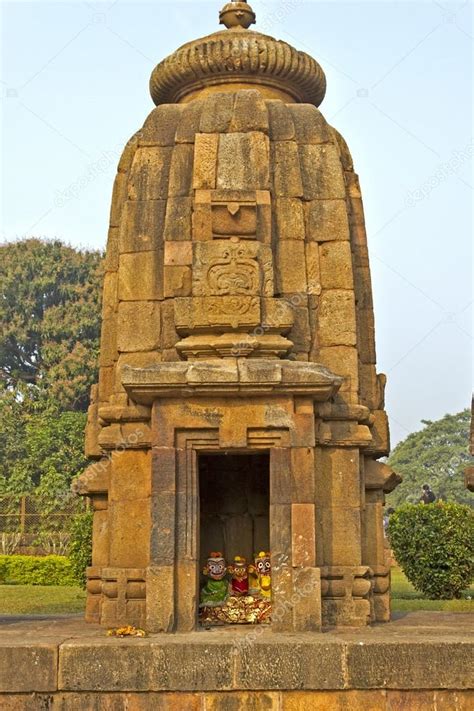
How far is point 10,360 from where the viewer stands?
36125 mm

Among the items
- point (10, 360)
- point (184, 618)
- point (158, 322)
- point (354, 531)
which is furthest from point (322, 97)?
point (10, 360)

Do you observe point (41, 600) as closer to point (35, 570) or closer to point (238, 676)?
point (35, 570)

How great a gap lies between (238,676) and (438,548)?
10.9m

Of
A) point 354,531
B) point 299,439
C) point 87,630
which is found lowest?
point 87,630

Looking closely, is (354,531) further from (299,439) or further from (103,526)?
(103,526)

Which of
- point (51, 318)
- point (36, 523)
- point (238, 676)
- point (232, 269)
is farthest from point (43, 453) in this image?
point (238, 676)

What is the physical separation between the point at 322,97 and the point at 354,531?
18.8ft

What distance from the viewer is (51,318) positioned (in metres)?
35.6

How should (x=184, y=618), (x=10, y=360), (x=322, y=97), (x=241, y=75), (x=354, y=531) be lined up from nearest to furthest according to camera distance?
(x=184, y=618)
(x=354, y=531)
(x=241, y=75)
(x=322, y=97)
(x=10, y=360)

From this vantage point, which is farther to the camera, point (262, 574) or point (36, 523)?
point (36, 523)

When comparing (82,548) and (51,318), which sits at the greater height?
(51,318)

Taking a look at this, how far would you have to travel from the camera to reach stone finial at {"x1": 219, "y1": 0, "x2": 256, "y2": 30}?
11.1 meters

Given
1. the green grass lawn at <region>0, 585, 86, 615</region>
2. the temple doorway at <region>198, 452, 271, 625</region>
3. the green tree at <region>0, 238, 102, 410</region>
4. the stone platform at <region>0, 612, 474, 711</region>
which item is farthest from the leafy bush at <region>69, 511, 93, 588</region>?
the green tree at <region>0, 238, 102, 410</region>

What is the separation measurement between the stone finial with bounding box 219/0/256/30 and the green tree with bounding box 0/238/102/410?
23.1 m
